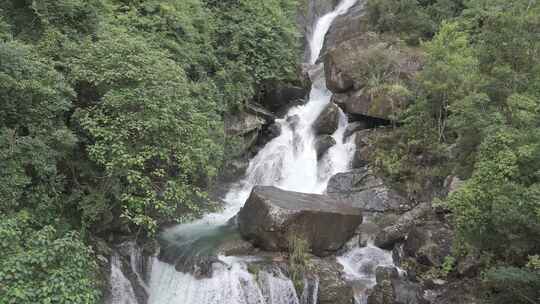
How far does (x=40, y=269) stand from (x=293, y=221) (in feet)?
19.2

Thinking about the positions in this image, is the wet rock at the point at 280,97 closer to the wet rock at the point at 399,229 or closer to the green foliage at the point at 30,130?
the wet rock at the point at 399,229

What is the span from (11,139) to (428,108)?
11.9 metres

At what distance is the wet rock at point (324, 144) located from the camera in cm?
1659

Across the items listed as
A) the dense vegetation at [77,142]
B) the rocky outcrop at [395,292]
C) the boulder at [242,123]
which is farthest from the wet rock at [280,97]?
the rocky outcrop at [395,292]

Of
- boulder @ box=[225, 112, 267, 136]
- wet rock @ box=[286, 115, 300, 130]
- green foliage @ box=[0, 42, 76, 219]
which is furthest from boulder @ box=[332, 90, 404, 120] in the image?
green foliage @ box=[0, 42, 76, 219]

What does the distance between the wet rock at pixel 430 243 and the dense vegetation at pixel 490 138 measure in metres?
0.61

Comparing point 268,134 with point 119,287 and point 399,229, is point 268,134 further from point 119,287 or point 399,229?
point 119,287

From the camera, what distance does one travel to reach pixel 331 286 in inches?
400

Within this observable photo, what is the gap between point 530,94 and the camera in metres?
10.0

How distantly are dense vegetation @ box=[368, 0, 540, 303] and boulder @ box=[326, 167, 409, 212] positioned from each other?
71 centimetres

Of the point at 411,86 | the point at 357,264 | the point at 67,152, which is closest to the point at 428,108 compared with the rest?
the point at 411,86

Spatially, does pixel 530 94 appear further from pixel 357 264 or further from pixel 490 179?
pixel 357 264

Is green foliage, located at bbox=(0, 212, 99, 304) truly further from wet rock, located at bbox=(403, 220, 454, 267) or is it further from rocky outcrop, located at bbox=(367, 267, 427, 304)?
wet rock, located at bbox=(403, 220, 454, 267)

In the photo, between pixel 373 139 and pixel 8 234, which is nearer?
pixel 8 234
